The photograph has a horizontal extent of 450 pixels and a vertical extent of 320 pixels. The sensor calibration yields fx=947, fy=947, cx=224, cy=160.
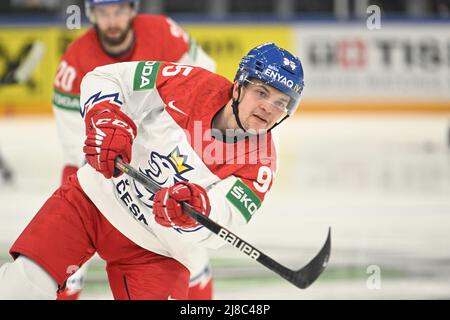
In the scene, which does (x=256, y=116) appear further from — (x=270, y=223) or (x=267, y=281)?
(x=270, y=223)

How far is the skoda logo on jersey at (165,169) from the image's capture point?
9.79 feet

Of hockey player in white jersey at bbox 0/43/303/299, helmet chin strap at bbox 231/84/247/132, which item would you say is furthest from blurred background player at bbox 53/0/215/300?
helmet chin strap at bbox 231/84/247/132

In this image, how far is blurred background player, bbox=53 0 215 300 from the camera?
4.02m

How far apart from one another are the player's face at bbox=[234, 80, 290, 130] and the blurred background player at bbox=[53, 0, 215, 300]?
3.73ft

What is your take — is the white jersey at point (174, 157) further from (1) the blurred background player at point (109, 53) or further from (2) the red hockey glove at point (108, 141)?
(1) the blurred background player at point (109, 53)

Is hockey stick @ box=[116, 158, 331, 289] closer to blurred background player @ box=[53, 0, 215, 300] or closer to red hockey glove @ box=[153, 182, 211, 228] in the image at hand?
red hockey glove @ box=[153, 182, 211, 228]

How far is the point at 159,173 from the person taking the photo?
9.87 ft

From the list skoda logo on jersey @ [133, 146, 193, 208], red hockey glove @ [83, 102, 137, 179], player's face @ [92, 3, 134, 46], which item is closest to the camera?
red hockey glove @ [83, 102, 137, 179]

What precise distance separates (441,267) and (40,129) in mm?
5370

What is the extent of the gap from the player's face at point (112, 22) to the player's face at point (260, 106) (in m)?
1.38

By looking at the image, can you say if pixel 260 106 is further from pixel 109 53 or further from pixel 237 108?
pixel 109 53

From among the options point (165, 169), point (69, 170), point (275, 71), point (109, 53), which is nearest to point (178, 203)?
point (165, 169)

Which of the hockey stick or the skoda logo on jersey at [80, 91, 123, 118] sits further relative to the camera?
the skoda logo on jersey at [80, 91, 123, 118]

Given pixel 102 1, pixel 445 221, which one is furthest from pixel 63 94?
pixel 445 221
